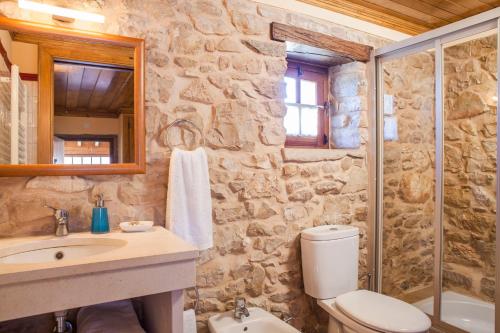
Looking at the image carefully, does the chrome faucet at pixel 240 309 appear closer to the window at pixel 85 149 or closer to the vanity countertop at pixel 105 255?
the vanity countertop at pixel 105 255

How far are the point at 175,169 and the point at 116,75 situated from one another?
1.77 ft

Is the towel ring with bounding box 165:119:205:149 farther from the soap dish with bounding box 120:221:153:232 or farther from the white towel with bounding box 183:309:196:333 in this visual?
the white towel with bounding box 183:309:196:333

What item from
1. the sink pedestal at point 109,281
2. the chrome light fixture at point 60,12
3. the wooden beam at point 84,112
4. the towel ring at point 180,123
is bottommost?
the sink pedestal at point 109,281

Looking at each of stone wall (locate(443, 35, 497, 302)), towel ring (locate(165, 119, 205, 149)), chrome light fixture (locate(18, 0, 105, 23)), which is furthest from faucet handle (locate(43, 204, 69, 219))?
stone wall (locate(443, 35, 497, 302))

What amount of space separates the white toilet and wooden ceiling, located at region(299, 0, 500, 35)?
1.54 m

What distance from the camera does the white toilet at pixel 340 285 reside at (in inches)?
69.6

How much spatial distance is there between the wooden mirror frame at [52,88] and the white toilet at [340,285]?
1133 millimetres

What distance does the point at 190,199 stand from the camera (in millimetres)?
1702

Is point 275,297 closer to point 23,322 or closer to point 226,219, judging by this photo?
point 226,219

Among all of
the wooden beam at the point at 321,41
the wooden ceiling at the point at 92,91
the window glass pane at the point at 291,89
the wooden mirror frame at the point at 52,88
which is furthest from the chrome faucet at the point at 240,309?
the wooden beam at the point at 321,41

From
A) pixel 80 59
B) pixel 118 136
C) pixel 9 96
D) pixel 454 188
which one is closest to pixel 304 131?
pixel 454 188

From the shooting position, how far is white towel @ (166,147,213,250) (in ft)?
5.46

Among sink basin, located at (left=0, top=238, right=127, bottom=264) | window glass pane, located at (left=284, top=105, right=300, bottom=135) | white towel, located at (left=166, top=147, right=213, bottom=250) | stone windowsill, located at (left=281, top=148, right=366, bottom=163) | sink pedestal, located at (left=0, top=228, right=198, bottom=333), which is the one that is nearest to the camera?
sink pedestal, located at (left=0, top=228, right=198, bottom=333)

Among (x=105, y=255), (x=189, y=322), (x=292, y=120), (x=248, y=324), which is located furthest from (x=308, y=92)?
(x=105, y=255)
